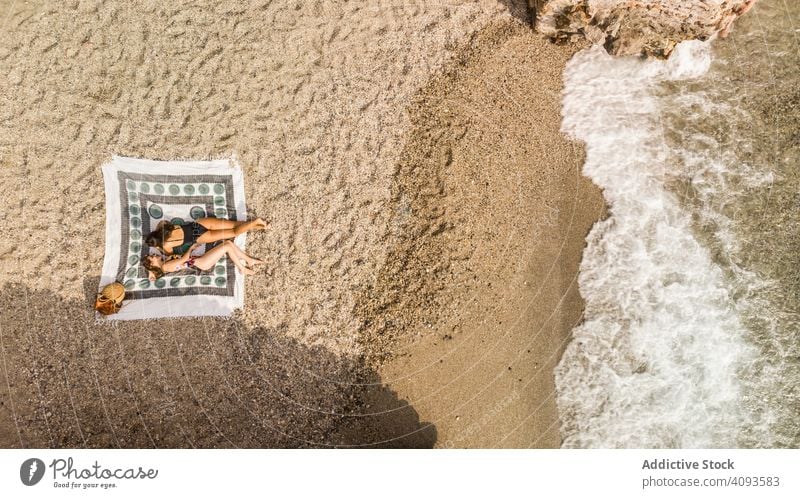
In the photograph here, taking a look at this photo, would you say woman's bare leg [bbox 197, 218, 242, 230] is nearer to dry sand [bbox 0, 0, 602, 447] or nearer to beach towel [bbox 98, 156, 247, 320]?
beach towel [bbox 98, 156, 247, 320]

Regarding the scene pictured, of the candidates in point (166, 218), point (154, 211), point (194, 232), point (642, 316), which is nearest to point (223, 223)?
point (194, 232)

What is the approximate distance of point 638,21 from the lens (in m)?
4.19

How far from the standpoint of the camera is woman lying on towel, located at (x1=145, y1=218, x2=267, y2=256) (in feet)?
12.7

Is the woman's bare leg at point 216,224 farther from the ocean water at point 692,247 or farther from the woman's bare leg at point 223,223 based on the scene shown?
the ocean water at point 692,247

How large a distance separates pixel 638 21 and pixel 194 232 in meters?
4.36

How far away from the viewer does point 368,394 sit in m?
3.99
